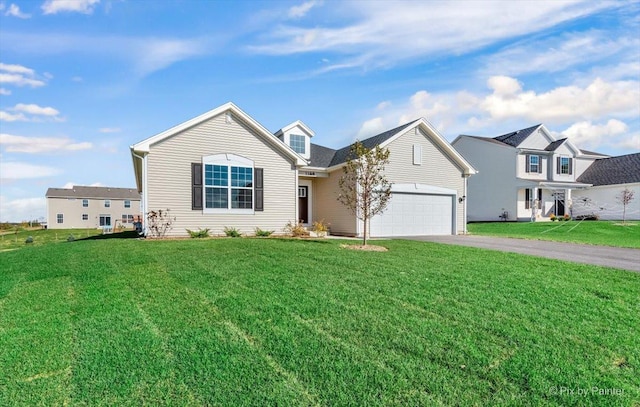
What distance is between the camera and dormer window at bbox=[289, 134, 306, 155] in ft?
63.9

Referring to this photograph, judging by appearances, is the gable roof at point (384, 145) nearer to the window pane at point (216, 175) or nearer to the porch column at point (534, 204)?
the window pane at point (216, 175)

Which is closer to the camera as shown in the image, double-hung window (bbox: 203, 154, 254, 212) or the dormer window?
double-hung window (bbox: 203, 154, 254, 212)

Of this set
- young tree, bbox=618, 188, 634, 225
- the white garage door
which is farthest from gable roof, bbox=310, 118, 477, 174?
young tree, bbox=618, 188, 634, 225

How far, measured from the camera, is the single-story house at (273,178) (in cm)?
1359

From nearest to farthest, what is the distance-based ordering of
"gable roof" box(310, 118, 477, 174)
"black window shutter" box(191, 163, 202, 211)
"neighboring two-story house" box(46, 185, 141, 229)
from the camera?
"black window shutter" box(191, 163, 202, 211)
"gable roof" box(310, 118, 477, 174)
"neighboring two-story house" box(46, 185, 141, 229)

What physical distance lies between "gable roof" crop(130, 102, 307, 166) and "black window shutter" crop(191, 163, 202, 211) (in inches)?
59.3

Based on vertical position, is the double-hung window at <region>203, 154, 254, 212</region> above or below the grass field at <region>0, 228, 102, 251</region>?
above

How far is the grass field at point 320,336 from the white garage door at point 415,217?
9.35 meters

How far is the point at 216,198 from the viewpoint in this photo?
47.0 feet

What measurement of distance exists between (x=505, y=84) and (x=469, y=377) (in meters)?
15.1

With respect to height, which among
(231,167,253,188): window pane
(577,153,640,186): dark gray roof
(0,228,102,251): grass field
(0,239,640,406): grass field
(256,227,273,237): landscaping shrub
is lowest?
(0,228,102,251): grass field

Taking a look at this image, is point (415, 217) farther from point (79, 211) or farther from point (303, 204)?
point (79, 211)

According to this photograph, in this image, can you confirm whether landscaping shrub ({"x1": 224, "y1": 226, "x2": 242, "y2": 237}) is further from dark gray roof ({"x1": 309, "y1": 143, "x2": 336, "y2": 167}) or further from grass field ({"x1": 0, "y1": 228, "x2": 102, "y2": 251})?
grass field ({"x1": 0, "y1": 228, "x2": 102, "y2": 251})

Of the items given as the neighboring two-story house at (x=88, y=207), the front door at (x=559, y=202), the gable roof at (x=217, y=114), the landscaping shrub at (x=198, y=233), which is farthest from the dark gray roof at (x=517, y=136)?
the neighboring two-story house at (x=88, y=207)
